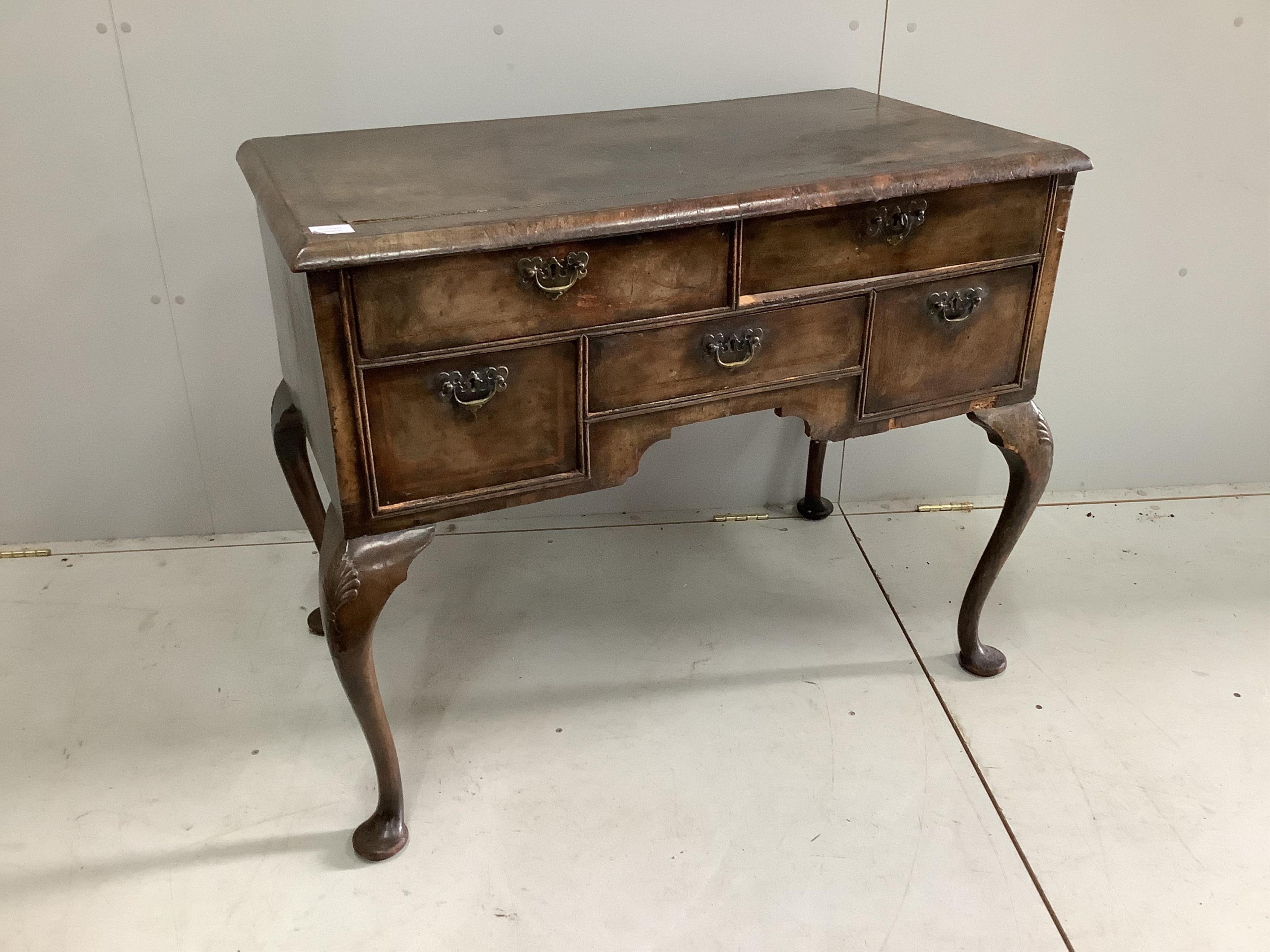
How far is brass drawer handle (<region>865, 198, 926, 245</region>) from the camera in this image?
4.74 ft

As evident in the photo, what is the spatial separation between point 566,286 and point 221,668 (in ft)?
3.45

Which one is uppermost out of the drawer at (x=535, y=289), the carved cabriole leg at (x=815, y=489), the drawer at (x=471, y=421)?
the drawer at (x=535, y=289)

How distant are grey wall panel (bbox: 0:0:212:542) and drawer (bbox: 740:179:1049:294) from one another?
1.23m

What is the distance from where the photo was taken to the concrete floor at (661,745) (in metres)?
1.46

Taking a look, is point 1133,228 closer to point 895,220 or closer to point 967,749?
point 895,220

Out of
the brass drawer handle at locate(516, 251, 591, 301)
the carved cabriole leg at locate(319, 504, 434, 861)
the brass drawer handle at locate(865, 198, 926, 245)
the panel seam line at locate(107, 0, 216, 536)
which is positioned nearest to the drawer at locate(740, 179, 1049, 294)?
the brass drawer handle at locate(865, 198, 926, 245)

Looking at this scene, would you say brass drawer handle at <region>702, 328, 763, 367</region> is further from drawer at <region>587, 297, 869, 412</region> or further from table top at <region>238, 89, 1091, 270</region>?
table top at <region>238, 89, 1091, 270</region>

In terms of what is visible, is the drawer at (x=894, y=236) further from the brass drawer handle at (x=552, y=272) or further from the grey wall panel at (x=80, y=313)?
the grey wall panel at (x=80, y=313)

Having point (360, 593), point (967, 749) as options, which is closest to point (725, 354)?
point (360, 593)

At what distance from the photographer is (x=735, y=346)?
1451mm

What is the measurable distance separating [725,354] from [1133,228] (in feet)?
4.05

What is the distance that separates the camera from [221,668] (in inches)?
75.3

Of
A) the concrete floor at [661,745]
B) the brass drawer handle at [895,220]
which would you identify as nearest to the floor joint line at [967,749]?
the concrete floor at [661,745]

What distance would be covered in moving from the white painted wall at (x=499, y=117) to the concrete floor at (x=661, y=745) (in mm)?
160
